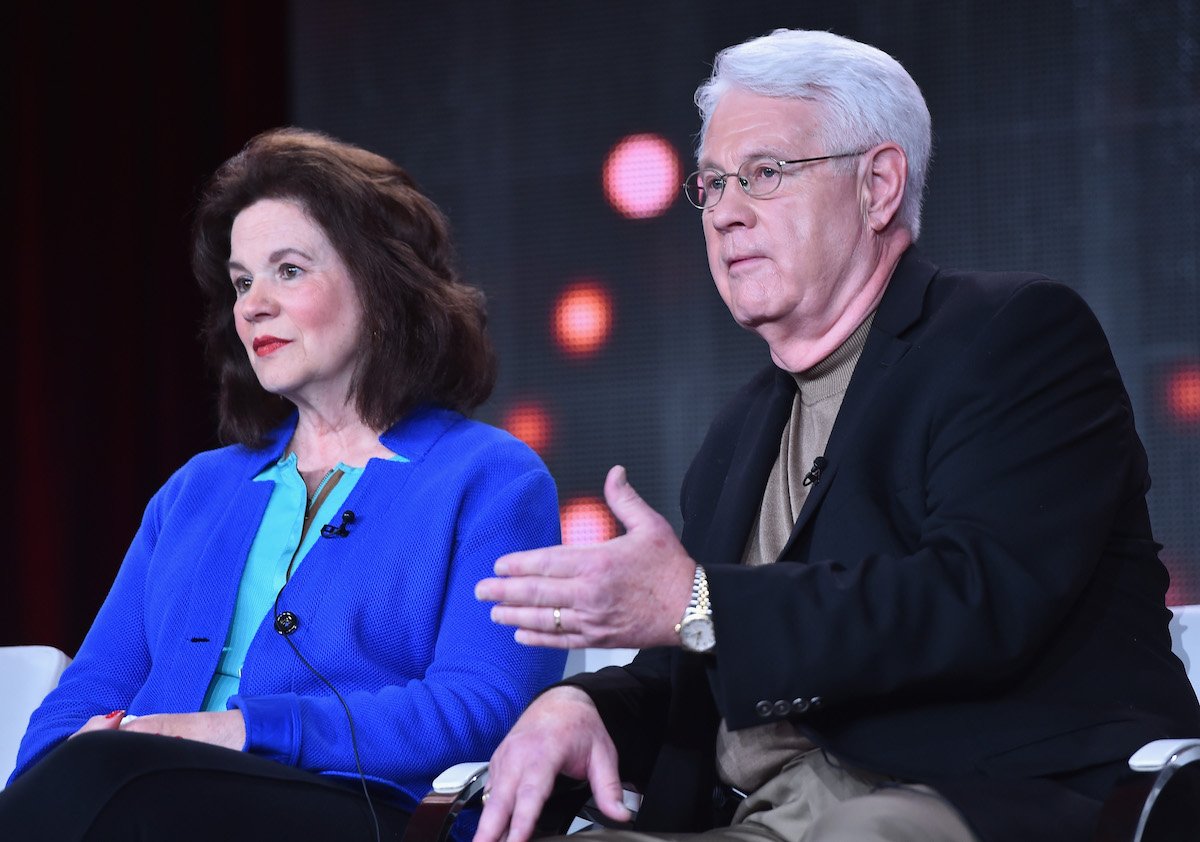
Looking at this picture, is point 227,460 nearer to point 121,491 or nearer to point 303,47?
point 121,491

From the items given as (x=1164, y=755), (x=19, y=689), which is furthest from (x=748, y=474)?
(x=19, y=689)

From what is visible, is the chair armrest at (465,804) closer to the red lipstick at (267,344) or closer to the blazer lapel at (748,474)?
the blazer lapel at (748,474)

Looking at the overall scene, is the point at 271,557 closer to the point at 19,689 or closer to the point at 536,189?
the point at 19,689

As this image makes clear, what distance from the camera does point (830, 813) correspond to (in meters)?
1.68

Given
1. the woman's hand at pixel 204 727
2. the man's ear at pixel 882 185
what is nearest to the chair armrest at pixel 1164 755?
the man's ear at pixel 882 185

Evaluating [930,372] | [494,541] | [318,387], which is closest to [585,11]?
[318,387]

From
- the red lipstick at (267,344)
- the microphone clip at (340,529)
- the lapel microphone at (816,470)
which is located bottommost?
the microphone clip at (340,529)

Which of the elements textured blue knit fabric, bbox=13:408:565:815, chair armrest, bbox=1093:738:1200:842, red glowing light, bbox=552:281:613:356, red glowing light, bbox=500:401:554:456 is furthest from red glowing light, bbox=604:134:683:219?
chair armrest, bbox=1093:738:1200:842

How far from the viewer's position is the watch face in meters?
1.67

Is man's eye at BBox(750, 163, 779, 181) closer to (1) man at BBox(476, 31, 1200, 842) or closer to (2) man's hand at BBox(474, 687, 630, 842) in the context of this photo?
(1) man at BBox(476, 31, 1200, 842)

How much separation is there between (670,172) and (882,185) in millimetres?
1838

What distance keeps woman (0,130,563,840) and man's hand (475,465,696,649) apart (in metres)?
0.55

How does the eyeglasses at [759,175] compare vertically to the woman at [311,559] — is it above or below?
Answer: above

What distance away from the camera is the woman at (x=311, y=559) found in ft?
6.45
